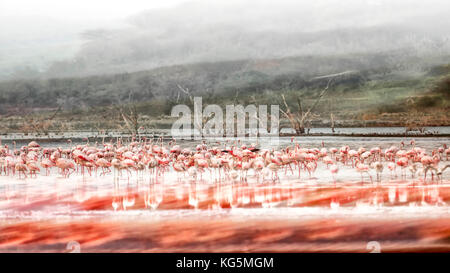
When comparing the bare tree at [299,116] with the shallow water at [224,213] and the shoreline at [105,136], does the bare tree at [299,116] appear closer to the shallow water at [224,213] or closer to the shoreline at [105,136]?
the shoreline at [105,136]

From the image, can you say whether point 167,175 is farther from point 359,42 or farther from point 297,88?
point 359,42

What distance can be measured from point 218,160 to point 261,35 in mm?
1008

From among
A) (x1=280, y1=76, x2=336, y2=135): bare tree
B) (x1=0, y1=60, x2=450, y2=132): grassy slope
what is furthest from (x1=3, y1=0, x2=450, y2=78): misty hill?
(x1=280, y1=76, x2=336, y2=135): bare tree

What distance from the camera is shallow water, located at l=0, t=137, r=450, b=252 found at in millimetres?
3434

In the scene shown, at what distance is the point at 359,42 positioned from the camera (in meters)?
3.70

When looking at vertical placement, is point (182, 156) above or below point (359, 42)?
below

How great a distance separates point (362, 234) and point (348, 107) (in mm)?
982

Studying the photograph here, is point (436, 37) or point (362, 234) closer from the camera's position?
point (362, 234)

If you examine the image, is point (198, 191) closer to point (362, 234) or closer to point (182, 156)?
point (182, 156)

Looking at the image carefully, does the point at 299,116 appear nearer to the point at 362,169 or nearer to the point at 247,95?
the point at 247,95

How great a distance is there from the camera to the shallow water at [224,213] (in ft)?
11.3

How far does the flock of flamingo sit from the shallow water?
0.05 metres

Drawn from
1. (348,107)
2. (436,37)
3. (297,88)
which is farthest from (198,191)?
(436,37)

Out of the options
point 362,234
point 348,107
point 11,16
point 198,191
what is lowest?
point 362,234
